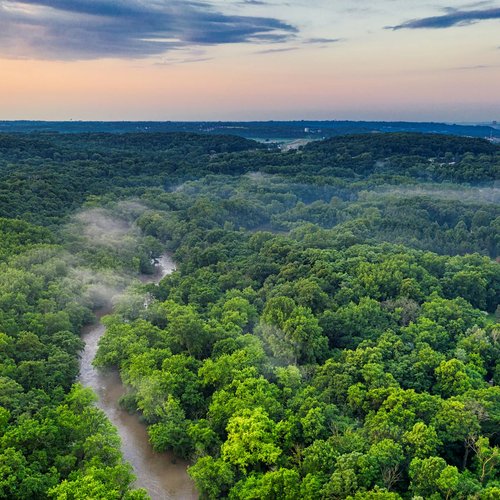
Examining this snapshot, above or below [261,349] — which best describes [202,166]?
above

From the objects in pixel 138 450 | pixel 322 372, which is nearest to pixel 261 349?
pixel 322 372

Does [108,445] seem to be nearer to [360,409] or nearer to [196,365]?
[196,365]

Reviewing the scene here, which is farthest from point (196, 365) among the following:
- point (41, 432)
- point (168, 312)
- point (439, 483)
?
point (439, 483)

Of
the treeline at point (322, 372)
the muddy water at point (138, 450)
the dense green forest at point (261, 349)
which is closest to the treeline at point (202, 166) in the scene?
the dense green forest at point (261, 349)

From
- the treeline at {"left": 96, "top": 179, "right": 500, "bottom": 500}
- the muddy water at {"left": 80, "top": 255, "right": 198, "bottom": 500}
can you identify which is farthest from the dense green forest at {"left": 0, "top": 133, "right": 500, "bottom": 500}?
the muddy water at {"left": 80, "top": 255, "right": 198, "bottom": 500}

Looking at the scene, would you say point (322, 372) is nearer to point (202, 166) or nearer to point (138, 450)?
point (138, 450)

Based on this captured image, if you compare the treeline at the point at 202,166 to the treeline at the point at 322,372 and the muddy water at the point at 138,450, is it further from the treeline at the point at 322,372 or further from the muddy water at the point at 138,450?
the treeline at the point at 322,372
